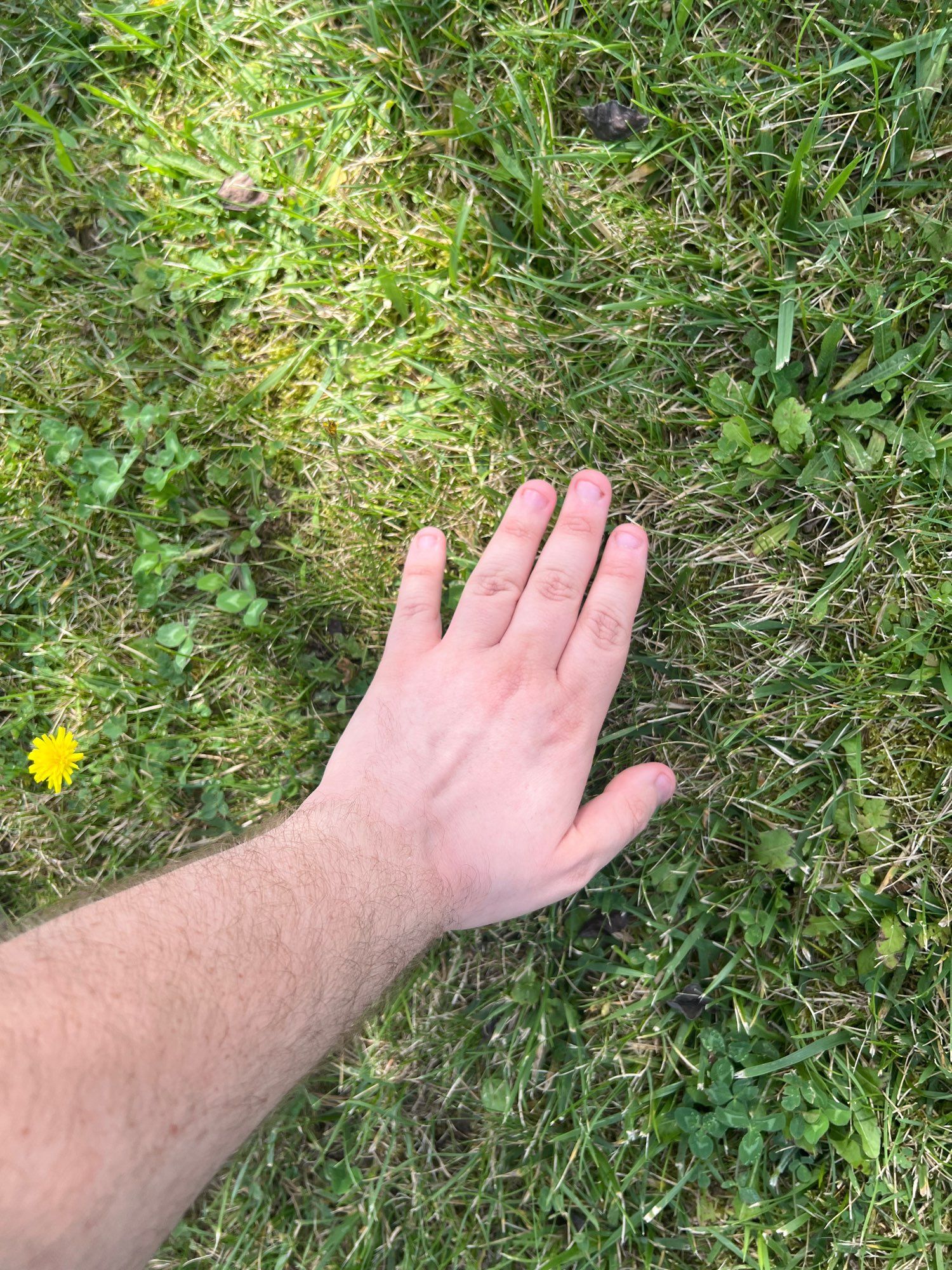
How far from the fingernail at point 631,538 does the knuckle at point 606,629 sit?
19 centimetres

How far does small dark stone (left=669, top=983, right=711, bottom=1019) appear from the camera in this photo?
96.4 inches

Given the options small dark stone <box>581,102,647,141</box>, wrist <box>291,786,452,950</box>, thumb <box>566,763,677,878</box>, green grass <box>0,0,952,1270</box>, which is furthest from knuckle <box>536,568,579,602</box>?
small dark stone <box>581,102,647,141</box>

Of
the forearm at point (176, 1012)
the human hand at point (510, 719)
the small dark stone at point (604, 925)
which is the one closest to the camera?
the forearm at point (176, 1012)

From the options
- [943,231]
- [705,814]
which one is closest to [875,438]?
[943,231]

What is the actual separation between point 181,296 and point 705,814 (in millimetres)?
2283

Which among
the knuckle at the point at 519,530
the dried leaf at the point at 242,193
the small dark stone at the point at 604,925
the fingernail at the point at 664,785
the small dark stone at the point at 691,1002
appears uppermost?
the dried leaf at the point at 242,193

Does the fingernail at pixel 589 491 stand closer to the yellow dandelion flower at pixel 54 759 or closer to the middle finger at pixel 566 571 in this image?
the middle finger at pixel 566 571

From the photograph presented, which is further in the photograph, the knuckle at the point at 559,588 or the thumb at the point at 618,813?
the knuckle at the point at 559,588

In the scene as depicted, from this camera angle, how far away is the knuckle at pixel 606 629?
7.77 ft

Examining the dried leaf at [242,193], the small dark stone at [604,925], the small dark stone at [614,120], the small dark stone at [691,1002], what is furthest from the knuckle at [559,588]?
the dried leaf at [242,193]

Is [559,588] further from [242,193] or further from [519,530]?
[242,193]

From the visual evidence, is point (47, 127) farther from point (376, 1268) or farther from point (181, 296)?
point (376, 1268)

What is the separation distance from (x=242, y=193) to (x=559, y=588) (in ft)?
5.29

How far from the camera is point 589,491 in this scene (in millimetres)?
2416
